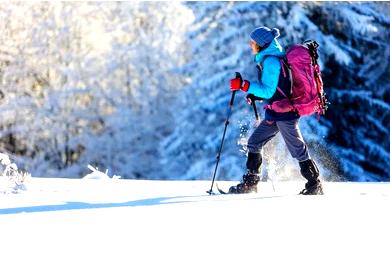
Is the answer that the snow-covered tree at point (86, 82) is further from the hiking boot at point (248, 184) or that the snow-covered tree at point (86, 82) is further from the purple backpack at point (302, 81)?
the purple backpack at point (302, 81)

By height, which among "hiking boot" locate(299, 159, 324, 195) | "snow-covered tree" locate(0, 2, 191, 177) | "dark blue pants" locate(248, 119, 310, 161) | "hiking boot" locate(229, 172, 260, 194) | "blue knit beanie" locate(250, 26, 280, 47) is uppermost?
"blue knit beanie" locate(250, 26, 280, 47)

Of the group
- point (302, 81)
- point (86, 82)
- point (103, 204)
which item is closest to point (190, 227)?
point (103, 204)

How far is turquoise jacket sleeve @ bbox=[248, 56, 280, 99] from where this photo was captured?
5.80 m

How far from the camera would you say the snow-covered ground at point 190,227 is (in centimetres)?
344

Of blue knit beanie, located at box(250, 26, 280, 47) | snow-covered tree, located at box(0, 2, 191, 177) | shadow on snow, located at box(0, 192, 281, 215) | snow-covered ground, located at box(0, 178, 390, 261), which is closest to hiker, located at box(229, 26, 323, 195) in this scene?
blue knit beanie, located at box(250, 26, 280, 47)

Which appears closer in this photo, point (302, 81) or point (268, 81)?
point (268, 81)

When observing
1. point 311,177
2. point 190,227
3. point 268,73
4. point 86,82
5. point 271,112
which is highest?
point 268,73

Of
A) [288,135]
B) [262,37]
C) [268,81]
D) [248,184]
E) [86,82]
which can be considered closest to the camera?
[268,81]

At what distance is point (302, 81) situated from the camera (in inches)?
234

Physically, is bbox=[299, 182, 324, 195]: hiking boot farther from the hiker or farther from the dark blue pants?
the dark blue pants

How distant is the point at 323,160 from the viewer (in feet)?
47.4

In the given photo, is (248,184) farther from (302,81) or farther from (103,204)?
(103,204)

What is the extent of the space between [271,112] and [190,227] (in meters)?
2.22

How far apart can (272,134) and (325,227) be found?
7.18 feet
